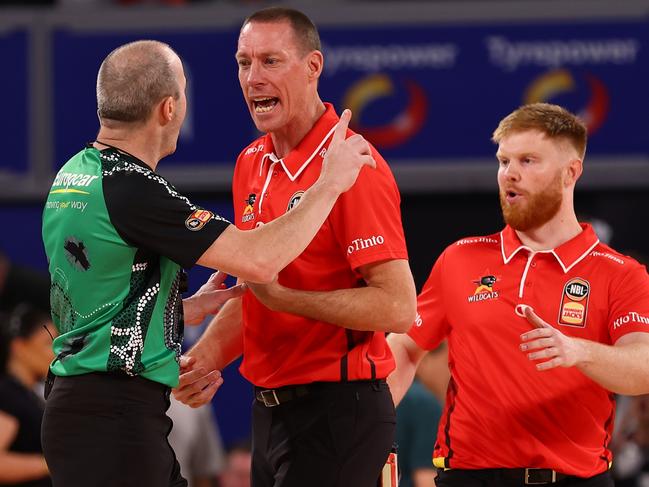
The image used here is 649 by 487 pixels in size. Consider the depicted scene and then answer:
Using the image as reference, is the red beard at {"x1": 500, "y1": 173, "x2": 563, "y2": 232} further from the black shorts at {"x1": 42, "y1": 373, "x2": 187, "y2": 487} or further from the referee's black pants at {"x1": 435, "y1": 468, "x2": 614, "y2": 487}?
the black shorts at {"x1": 42, "y1": 373, "x2": 187, "y2": 487}

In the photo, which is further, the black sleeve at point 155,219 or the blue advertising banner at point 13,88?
the blue advertising banner at point 13,88

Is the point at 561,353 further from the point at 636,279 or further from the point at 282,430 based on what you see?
the point at 282,430

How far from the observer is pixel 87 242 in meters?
3.98

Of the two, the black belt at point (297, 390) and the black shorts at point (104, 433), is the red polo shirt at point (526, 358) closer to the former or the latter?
the black belt at point (297, 390)

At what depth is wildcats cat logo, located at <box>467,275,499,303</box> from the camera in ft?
16.1

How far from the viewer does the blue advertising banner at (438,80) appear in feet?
30.3

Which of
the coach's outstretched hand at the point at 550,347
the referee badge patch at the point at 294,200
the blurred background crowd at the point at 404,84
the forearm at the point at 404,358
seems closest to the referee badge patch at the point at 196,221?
the referee badge patch at the point at 294,200

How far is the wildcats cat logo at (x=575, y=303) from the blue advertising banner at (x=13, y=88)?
5.73 metres

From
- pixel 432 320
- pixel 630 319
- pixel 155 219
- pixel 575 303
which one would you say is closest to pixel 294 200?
pixel 155 219

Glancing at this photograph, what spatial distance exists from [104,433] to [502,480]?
158cm

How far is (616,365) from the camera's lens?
4.50 m

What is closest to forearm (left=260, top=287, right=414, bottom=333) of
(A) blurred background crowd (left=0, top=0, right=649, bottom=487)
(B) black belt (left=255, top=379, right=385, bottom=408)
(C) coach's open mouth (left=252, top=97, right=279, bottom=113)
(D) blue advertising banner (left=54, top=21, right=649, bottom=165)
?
(B) black belt (left=255, top=379, right=385, bottom=408)

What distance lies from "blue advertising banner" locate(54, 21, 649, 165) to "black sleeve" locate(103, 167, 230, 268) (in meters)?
5.36

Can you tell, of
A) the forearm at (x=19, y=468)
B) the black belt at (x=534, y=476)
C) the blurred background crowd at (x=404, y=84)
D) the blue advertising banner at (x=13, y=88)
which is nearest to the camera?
the black belt at (x=534, y=476)
